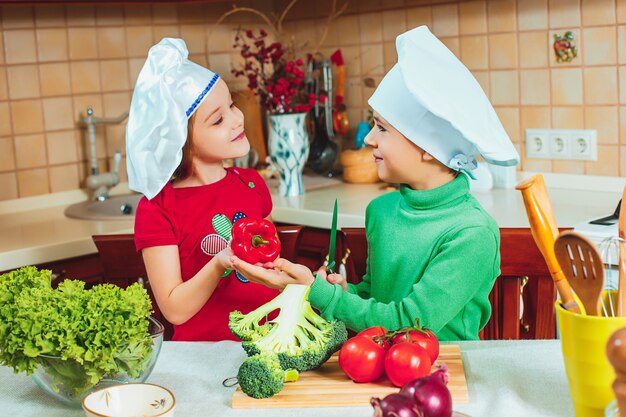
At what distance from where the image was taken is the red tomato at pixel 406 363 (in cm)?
115

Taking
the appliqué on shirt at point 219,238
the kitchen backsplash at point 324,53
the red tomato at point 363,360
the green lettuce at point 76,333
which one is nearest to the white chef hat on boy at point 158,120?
the appliqué on shirt at point 219,238

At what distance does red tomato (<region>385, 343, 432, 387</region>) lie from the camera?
1.15m

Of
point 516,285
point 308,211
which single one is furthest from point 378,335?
point 308,211

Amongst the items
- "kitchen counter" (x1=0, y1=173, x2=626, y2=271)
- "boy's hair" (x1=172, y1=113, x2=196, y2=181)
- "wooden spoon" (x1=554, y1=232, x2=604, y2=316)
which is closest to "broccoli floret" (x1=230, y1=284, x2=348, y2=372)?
"wooden spoon" (x1=554, y1=232, x2=604, y2=316)

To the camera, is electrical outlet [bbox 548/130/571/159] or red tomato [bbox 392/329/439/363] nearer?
red tomato [bbox 392/329/439/363]

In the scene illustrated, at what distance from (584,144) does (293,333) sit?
1670 mm

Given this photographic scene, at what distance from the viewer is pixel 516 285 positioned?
1767 millimetres

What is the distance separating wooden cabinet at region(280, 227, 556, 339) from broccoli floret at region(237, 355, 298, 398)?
2.15ft

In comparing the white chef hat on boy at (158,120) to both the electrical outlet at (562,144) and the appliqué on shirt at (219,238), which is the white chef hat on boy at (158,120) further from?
the electrical outlet at (562,144)

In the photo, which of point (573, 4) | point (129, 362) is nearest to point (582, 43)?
point (573, 4)

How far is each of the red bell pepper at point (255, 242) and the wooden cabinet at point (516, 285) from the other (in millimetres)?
362

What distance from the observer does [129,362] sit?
118cm

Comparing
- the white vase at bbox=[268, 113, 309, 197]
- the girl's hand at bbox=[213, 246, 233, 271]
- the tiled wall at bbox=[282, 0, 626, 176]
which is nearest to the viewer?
the girl's hand at bbox=[213, 246, 233, 271]

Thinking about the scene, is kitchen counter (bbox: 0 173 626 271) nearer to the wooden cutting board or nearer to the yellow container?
the wooden cutting board
